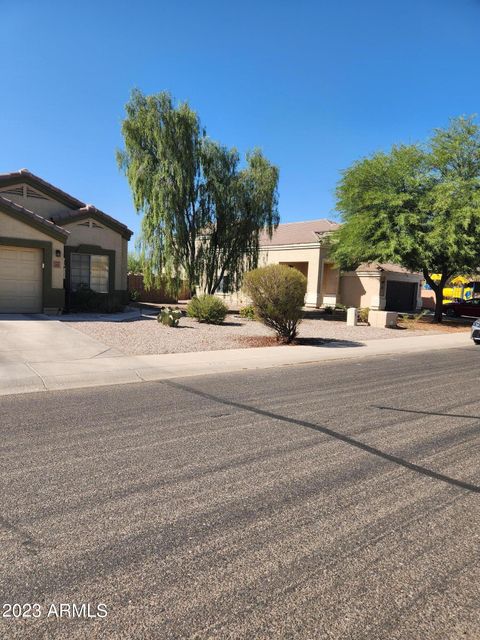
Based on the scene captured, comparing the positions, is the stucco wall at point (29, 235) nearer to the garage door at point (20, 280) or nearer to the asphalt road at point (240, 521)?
the garage door at point (20, 280)

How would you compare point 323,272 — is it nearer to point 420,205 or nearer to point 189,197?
point 420,205

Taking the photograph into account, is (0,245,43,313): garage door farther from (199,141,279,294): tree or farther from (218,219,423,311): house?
(218,219,423,311): house

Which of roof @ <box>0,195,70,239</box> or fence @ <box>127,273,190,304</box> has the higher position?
roof @ <box>0,195,70,239</box>

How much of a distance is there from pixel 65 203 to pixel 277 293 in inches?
508

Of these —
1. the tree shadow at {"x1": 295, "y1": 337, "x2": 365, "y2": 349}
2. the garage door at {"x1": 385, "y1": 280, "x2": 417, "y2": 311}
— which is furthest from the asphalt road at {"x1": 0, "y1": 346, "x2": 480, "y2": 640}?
the garage door at {"x1": 385, "y1": 280, "x2": 417, "y2": 311}

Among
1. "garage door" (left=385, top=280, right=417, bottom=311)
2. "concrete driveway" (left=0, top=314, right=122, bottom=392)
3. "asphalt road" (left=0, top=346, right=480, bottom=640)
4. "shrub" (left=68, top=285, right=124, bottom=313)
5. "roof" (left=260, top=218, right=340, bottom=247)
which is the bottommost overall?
"asphalt road" (left=0, top=346, right=480, bottom=640)

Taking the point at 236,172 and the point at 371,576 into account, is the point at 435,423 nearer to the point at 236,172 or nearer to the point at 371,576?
the point at 371,576

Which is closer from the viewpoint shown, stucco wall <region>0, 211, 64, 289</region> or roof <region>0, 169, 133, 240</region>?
stucco wall <region>0, 211, 64, 289</region>

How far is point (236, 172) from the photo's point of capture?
24359mm

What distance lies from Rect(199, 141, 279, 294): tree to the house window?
5176 mm

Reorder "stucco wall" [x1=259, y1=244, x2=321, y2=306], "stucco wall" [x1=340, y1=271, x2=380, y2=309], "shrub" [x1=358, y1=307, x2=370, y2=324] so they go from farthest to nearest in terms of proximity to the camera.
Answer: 1. "stucco wall" [x1=340, y1=271, x2=380, y2=309]
2. "stucco wall" [x1=259, y1=244, x2=321, y2=306]
3. "shrub" [x1=358, y1=307, x2=370, y2=324]

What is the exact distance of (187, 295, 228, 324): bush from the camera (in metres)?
19.1

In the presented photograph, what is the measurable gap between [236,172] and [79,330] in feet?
45.1

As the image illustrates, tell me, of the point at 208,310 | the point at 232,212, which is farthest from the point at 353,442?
the point at 232,212
